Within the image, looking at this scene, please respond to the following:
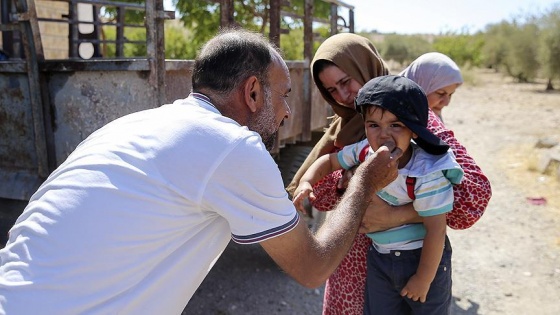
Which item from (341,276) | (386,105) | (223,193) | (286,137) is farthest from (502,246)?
(223,193)

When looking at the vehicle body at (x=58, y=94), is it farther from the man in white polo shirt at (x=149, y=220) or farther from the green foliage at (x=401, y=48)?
the green foliage at (x=401, y=48)

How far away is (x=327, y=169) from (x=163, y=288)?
106 cm

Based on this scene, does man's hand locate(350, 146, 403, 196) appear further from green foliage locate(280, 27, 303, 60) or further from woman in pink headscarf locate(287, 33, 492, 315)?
green foliage locate(280, 27, 303, 60)

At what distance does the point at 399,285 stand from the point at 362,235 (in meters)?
0.28

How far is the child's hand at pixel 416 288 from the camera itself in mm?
1909

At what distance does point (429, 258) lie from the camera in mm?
1899

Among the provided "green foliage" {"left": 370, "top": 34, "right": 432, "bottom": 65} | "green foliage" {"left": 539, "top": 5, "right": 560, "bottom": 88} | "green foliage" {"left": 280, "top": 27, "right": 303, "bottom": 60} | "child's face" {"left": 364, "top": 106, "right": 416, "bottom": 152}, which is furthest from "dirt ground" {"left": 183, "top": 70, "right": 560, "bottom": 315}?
"green foliage" {"left": 370, "top": 34, "right": 432, "bottom": 65}

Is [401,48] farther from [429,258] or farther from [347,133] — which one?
[429,258]

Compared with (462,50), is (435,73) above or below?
above

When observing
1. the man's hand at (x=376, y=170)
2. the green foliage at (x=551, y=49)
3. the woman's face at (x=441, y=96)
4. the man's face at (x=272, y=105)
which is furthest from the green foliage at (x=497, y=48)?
the man's face at (x=272, y=105)

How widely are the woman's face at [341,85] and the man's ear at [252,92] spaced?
0.70m

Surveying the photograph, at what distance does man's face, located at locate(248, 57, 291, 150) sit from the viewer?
1661 millimetres

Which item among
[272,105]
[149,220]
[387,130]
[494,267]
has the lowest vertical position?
[494,267]

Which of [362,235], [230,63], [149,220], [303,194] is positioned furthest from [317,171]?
[149,220]
